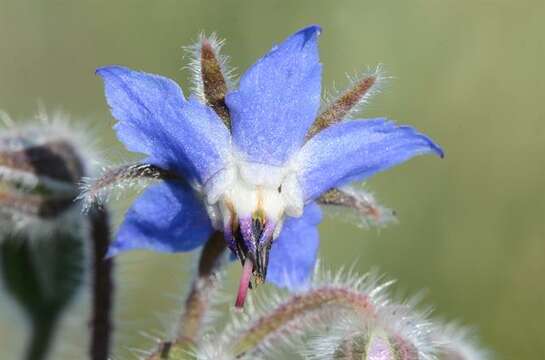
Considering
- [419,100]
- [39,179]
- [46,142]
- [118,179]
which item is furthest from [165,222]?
[419,100]

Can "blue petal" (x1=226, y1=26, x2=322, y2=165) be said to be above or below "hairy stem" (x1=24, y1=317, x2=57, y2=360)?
above

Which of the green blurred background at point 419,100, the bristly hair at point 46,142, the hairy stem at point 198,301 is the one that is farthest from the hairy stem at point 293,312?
the green blurred background at point 419,100

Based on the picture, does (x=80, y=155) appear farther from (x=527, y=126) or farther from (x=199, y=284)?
(x=527, y=126)

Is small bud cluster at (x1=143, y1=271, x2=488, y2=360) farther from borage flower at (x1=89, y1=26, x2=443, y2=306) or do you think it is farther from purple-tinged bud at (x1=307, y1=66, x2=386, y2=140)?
purple-tinged bud at (x1=307, y1=66, x2=386, y2=140)

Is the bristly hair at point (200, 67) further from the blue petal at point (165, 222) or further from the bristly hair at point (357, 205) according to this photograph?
the bristly hair at point (357, 205)

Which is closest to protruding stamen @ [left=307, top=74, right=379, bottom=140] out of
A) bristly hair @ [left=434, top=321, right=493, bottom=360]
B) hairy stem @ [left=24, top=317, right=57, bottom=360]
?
bristly hair @ [left=434, top=321, right=493, bottom=360]

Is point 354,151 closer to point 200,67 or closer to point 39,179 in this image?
point 200,67

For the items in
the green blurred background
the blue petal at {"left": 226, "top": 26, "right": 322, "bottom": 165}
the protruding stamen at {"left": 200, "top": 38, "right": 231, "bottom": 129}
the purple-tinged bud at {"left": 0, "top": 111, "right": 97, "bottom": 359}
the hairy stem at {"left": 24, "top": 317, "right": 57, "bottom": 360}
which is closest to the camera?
the blue petal at {"left": 226, "top": 26, "right": 322, "bottom": 165}
